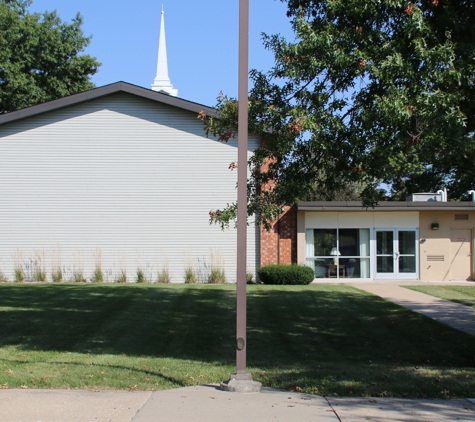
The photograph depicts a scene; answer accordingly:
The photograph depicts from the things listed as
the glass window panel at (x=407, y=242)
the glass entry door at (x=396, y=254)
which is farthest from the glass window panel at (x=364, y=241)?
the glass window panel at (x=407, y=242)

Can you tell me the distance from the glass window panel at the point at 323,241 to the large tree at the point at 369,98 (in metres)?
14.4

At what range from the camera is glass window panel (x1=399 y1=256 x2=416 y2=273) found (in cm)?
2594

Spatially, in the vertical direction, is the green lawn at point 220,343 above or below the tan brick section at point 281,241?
below

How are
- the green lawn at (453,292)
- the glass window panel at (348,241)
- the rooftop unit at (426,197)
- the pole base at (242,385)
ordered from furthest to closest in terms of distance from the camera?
the rooftop unit at (426,197) < the glass window panel at (348,241) < the green lawn at (453,292) < the pole base at (242,385)

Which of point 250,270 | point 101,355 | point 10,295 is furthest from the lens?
point 250,270

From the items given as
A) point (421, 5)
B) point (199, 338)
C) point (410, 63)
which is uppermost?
point (421, 5)

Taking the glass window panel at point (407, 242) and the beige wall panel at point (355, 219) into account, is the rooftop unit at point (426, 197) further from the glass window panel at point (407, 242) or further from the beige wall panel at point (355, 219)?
the beige wall panel at point (355, 219)

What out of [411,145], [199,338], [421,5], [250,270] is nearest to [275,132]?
[411,145]

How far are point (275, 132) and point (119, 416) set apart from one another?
5576 millimetres

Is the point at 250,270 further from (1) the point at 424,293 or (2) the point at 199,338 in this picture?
(2) the point at 199,338

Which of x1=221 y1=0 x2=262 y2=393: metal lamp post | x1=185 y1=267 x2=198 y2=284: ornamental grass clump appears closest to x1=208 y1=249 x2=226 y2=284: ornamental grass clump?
x1=185 y1=267 x2=198 y2=284: ornamental grass clump

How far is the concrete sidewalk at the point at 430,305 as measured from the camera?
14295 mm

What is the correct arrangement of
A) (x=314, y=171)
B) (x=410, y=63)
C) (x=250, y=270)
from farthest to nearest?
(x=250, y=270) → (x=314, y=171) → (x=410, y=63)

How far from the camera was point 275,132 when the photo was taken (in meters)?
10.2
